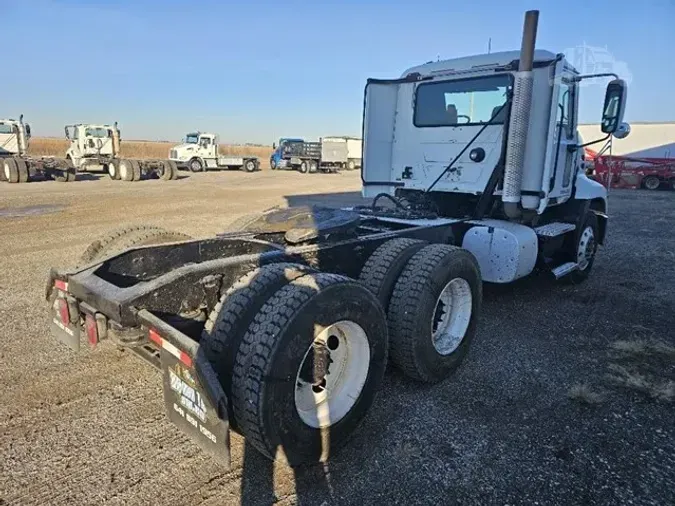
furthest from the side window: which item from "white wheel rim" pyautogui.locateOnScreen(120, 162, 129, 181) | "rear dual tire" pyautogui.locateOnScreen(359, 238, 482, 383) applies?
"white wheel rim" pyautogui.locateOnScreen(120, 162, 129, 181)

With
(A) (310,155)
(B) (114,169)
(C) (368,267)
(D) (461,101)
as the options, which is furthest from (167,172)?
(C) (368,267)

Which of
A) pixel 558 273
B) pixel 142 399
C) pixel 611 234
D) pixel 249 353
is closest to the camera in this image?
pixel 249 353

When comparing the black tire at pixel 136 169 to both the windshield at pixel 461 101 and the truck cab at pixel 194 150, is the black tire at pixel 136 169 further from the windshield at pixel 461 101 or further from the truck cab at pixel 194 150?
the windshield at pixel 461 101

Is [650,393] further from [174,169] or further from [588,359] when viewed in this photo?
[174,169]

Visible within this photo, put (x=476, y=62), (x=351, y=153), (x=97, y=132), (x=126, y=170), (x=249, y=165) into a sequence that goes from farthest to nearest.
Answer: (x=351, y=153), (x=249, y=165), (x=97, y=132), (x=126, y=170), (x=476, y=62)

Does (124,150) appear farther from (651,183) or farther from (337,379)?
(337,379)

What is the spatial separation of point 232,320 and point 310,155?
36.9 meters

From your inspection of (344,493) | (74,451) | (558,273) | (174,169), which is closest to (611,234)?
(558,273)

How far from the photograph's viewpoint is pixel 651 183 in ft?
80.8

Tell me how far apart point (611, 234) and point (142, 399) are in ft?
37.3

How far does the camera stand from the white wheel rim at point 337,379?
8.85 ft

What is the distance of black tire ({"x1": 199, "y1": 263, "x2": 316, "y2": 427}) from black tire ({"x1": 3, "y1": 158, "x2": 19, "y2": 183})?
2430 centimetres

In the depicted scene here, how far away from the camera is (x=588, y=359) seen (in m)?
4.17

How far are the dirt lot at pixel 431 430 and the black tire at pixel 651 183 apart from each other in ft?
76.6
